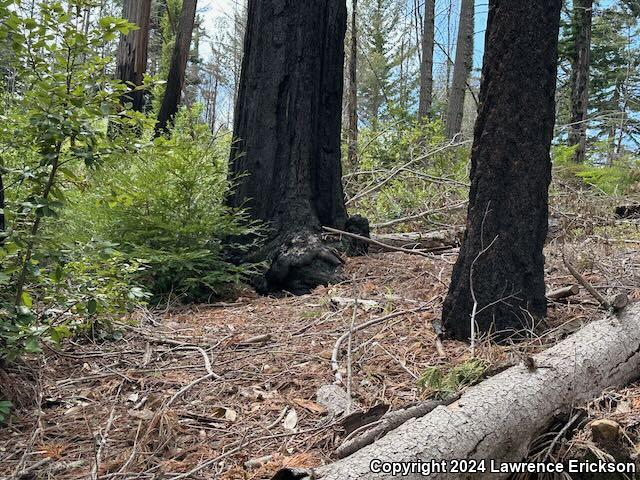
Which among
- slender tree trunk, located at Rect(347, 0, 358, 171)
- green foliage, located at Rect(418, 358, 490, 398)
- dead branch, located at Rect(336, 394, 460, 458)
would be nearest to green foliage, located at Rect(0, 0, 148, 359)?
dead branch, located at Rect(336, 394, 460, 458)

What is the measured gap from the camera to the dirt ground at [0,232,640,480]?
2.26 meters

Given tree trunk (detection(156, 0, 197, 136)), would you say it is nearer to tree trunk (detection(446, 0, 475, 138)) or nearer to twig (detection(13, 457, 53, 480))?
tree trunk (detection(446, 0, 475, 138))

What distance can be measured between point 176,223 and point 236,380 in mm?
2104

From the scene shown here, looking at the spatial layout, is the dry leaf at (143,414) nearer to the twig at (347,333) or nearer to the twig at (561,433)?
the twig at (347,333)

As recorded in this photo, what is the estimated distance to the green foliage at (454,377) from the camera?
249 cm

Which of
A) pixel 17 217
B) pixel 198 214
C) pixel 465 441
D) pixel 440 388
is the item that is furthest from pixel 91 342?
pixel 465 441

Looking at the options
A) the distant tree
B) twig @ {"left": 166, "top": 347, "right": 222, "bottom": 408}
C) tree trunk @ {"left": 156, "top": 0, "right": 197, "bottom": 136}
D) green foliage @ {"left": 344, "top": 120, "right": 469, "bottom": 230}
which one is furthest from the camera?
the distant tree

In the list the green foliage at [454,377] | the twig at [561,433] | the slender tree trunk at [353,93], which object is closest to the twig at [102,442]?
the green foliage at [454,377]

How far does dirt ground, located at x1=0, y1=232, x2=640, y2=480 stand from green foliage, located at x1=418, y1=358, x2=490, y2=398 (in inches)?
2.6

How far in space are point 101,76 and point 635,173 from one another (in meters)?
10.2

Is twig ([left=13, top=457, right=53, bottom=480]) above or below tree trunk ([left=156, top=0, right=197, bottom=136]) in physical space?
below

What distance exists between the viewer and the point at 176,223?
475 centimetres

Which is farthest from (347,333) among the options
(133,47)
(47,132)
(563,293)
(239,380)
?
(133,47)

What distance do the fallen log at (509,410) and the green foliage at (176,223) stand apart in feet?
9.31
